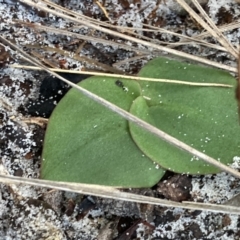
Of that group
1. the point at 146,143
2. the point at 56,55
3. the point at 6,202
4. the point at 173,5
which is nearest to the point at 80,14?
the point at 56,55

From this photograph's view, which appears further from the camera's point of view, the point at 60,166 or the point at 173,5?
the point at 173,5

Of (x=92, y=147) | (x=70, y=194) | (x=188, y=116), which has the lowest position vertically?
(x=70, y=194)

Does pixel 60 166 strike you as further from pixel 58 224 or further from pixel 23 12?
pixel 23 12

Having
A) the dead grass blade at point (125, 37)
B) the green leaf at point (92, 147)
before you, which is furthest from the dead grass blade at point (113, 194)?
the dead grass blade at point (125, 37)

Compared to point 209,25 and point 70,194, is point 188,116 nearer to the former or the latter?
point 209,25

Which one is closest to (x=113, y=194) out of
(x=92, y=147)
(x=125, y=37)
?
(x=92, y=147)

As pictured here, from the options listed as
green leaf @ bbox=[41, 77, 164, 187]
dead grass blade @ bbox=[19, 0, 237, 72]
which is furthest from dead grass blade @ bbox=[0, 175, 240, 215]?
dead grass blade @ bbox=[19, 0, 237, 72]

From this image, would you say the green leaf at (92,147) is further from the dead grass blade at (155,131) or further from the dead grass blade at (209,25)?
the dead grass blade at (209,25)
